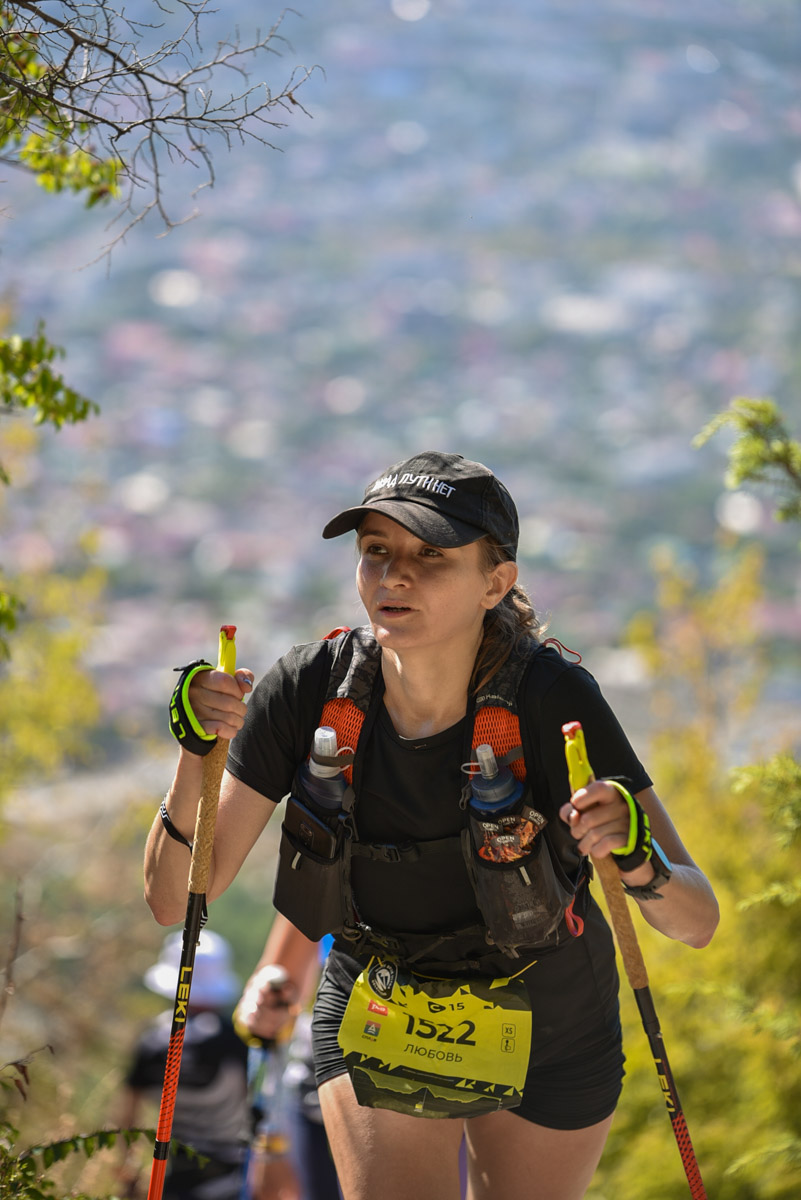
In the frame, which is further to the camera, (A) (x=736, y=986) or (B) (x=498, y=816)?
(A) (x=736, y=986)

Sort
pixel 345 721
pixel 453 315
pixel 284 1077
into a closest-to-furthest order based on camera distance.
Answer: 1. pixel 345 721
2. pixel 284 1077
3. pixel 453 315

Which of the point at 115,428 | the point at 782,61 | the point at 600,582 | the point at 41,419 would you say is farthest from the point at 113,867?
the point at 782,61

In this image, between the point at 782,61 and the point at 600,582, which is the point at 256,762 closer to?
the point at 600,582

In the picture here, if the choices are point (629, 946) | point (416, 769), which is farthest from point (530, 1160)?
point (416, 769)

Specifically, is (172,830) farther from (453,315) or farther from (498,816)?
(453,315)

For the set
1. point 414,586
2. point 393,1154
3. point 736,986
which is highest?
point 414,586

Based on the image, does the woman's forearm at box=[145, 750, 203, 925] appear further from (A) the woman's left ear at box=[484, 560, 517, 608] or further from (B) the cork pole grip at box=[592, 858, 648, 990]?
(B) the cork pole grip at box=[592, 858, 648, 990]

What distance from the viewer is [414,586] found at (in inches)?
107

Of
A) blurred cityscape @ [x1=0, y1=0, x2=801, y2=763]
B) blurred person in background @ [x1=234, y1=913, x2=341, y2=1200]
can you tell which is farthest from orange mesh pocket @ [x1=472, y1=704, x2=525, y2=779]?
blurred cityscape @ [x1=0, y1=0, x2=801, y2=763]

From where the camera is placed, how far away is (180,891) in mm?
2889

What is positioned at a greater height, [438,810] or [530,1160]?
[438,810]

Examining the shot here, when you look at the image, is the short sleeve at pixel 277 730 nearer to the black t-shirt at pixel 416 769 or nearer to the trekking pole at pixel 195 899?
the black t-shirt at pixel 416 769

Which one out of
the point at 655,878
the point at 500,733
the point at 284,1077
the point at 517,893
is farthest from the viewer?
the point at 284,1077

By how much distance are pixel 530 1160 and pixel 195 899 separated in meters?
0.98
